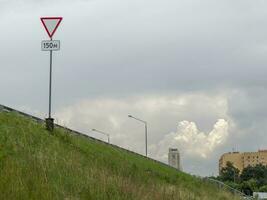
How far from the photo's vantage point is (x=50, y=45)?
733 inches

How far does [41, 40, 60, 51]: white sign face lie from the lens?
18531 mm

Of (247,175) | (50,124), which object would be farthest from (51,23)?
(247,175)

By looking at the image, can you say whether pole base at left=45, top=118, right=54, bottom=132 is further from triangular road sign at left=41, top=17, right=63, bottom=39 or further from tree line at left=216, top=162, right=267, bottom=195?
tree line at left=216, top=162, right=267, bottom=195

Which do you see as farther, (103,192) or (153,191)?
(153,191)

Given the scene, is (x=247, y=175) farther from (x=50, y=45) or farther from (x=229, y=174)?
(x=50, y=45)

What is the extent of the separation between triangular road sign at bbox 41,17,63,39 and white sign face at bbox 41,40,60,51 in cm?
23

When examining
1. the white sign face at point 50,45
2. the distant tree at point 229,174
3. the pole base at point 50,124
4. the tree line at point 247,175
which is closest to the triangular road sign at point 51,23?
the white sign face at point 50,45

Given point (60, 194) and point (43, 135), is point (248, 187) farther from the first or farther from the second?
point (60, 194)

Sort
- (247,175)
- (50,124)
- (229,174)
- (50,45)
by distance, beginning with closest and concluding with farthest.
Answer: (50,45) < (50,124) < (247,175) < (229,174)

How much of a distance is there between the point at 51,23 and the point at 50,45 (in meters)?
0.73

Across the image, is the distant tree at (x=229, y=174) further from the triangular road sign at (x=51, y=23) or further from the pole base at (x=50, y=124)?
the triangular road sign at (x=51, y=23)

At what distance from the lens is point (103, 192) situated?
8945 mm

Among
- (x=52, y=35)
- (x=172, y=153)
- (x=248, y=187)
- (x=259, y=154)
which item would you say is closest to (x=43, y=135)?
(x=52, y=35)

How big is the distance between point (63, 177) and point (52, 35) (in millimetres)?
9778
